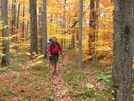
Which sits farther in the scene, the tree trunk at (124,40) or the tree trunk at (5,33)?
the tree trunk at (5,33)

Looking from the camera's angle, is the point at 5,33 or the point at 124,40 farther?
the point at 5,33

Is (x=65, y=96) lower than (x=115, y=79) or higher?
lower

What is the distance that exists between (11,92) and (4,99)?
0.60 metres

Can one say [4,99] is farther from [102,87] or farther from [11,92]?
[102,87]

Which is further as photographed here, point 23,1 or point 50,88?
point 23,1

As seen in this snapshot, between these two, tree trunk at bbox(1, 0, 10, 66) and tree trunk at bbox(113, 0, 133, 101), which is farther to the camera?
tree trunk at bbox(1, 0, 10, 66)

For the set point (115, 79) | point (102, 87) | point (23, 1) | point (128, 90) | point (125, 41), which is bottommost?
point (102, 87)

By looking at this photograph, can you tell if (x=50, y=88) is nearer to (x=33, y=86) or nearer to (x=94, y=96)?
(x=33, y=86)

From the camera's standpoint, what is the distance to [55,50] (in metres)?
8.15

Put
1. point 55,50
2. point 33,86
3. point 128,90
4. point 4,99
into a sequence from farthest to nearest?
point 55,50 < point 33,86 < point 4,99 < point 128,90

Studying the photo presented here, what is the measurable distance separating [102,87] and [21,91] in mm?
3504

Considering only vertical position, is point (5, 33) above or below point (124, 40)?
above

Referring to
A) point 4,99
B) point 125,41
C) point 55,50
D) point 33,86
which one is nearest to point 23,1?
point 55,50

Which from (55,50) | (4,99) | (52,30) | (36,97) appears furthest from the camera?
(52,30)
